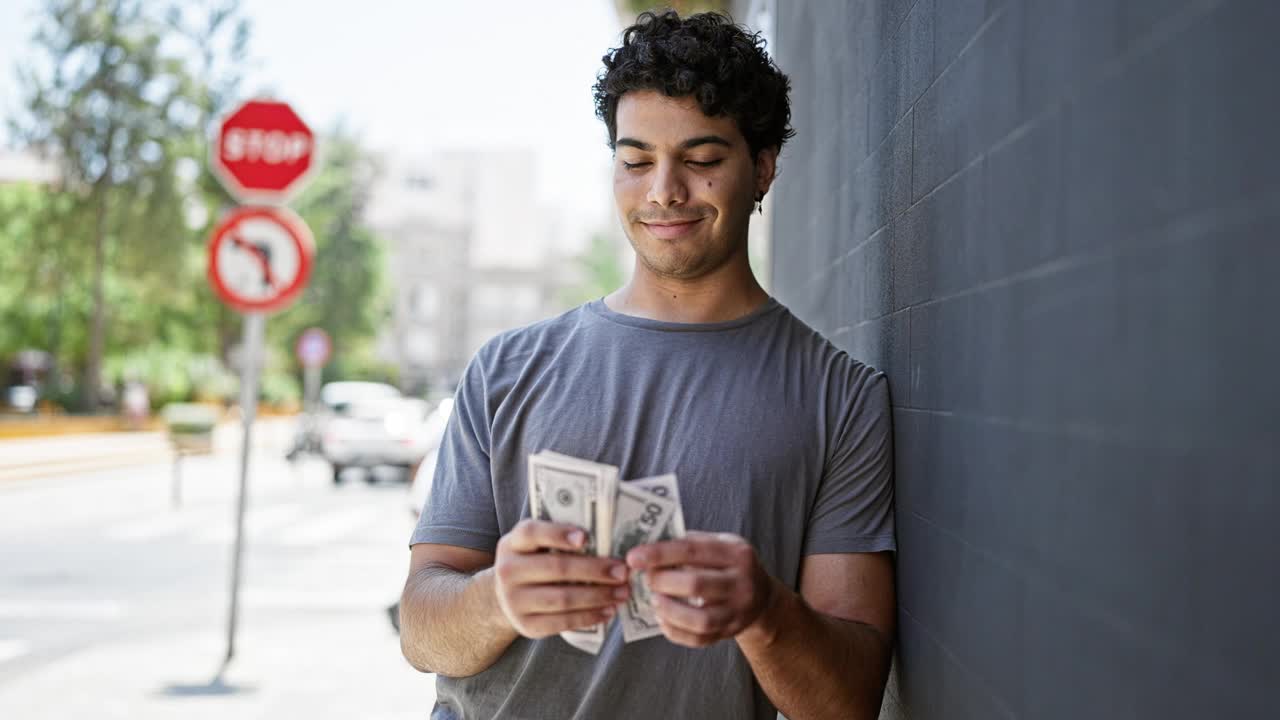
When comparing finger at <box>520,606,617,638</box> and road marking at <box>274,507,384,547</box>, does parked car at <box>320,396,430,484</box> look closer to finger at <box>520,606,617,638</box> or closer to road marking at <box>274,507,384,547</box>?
road marking at <box>274,507,384,547</box>

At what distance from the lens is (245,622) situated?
329 inches

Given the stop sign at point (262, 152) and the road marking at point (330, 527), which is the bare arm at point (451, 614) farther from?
the road marking at point (330, 527)

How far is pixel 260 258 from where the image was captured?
773 centimetres

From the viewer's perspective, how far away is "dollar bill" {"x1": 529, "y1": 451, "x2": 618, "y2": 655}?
185 cm

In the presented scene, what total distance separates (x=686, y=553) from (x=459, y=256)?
79369mm

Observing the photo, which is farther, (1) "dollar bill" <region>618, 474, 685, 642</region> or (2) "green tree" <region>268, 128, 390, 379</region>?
(2) "green tree" <region>268, 128, 390, 379</region>

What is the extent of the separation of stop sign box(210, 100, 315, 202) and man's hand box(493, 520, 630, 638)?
6.61 m

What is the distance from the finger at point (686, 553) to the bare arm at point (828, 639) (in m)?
0.14

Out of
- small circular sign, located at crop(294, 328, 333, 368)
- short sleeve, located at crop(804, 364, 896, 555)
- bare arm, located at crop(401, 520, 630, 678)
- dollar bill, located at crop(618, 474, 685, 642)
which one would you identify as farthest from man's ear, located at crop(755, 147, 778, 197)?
small circular sign, located at crop(294, 328, 333, 368)

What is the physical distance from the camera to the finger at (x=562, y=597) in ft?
5.97

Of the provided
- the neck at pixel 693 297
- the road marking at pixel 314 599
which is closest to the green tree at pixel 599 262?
the road marking at pixel 314 599

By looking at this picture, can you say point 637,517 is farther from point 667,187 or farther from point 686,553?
point 667,187

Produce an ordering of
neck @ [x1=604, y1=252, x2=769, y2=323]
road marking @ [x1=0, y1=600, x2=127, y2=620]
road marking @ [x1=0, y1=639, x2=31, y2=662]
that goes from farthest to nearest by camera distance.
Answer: road marking @ [x1=0, y1=600, x2=127, y2=620] → road marking @ [x1=0, y1=639, x2=31, y2=662] → neck @ [x1=604, y1=252, x2=769, y2=323]

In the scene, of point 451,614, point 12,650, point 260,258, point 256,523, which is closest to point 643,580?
point 451,614
